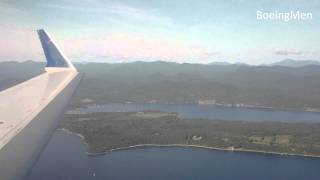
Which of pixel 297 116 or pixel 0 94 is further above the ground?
pixel 0 94

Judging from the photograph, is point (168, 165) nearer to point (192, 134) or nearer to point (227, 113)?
point (192, 134)

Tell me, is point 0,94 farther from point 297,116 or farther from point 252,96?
point 252,96

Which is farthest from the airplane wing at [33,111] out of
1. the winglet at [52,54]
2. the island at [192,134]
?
the island at [192,134]

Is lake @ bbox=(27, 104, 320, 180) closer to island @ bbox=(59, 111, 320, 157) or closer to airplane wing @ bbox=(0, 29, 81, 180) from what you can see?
island @ bbox=(59, 111, 320, 157)

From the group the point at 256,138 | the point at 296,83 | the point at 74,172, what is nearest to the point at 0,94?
the point at 74,172

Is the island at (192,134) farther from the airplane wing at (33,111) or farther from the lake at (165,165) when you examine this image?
the airplane wing at (33,111)

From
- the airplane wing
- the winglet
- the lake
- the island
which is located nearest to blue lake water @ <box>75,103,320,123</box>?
the island

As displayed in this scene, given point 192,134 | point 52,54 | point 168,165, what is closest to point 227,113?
point 192,134
